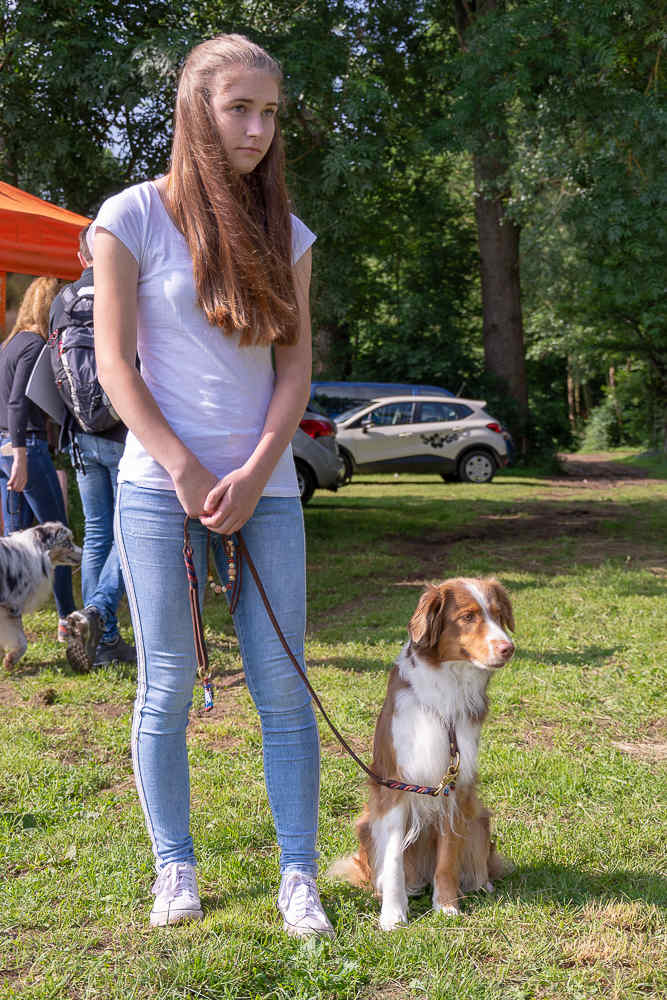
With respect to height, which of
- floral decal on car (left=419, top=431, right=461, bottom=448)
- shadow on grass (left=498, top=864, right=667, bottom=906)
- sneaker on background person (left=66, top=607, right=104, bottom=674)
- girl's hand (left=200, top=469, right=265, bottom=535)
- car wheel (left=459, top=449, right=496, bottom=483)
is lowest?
shadow on grass (left=498, top=864, right=667, bottom=906)

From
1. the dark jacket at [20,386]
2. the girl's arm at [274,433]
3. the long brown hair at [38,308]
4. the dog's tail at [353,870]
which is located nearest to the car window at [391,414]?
the long brown hair at [38,308]

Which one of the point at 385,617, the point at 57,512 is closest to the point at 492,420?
the point at 385,617

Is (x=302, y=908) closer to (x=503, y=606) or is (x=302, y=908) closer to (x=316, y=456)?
(x=503, y=606)

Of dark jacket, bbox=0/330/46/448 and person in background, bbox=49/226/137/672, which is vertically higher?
dark jacket, bbox=0/330/46/448

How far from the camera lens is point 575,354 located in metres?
31.2

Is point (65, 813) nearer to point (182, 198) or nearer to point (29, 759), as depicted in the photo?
point (29, 759)

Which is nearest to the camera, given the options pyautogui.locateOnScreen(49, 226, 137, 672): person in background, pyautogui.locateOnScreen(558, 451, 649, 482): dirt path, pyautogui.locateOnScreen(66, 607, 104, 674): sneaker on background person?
pyautogui.locateOnScreen(49, 226, 137, 672): person in background

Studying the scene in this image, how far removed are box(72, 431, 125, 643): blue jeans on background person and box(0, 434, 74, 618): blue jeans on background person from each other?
15.1 inches

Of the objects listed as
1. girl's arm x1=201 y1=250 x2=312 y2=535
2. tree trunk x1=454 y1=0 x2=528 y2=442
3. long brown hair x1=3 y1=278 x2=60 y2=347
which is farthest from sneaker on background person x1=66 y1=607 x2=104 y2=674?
tree trunk x1=454 y1=0 x2=528 y2=442

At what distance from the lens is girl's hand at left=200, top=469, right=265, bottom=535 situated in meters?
2.38

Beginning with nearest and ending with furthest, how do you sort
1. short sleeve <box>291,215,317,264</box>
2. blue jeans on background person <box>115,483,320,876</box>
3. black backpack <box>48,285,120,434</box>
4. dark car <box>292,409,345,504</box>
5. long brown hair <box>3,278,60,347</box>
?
1. blue jeans on background person <box>115,483,320,876</box>
2. short sleeve <box>291,215,317,264</box>
3. black backpack <box>48,285,120,434</box>
4. long brown hair <box>3,278,60,347</box>
5. dark car <box>292,409,345,504</box>

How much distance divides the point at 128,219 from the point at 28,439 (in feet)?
12.3

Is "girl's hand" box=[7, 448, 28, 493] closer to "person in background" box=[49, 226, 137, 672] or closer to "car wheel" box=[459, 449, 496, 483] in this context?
"person in background" box=[49, 226, 137, 672]

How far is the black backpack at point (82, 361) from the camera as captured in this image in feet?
15.9
